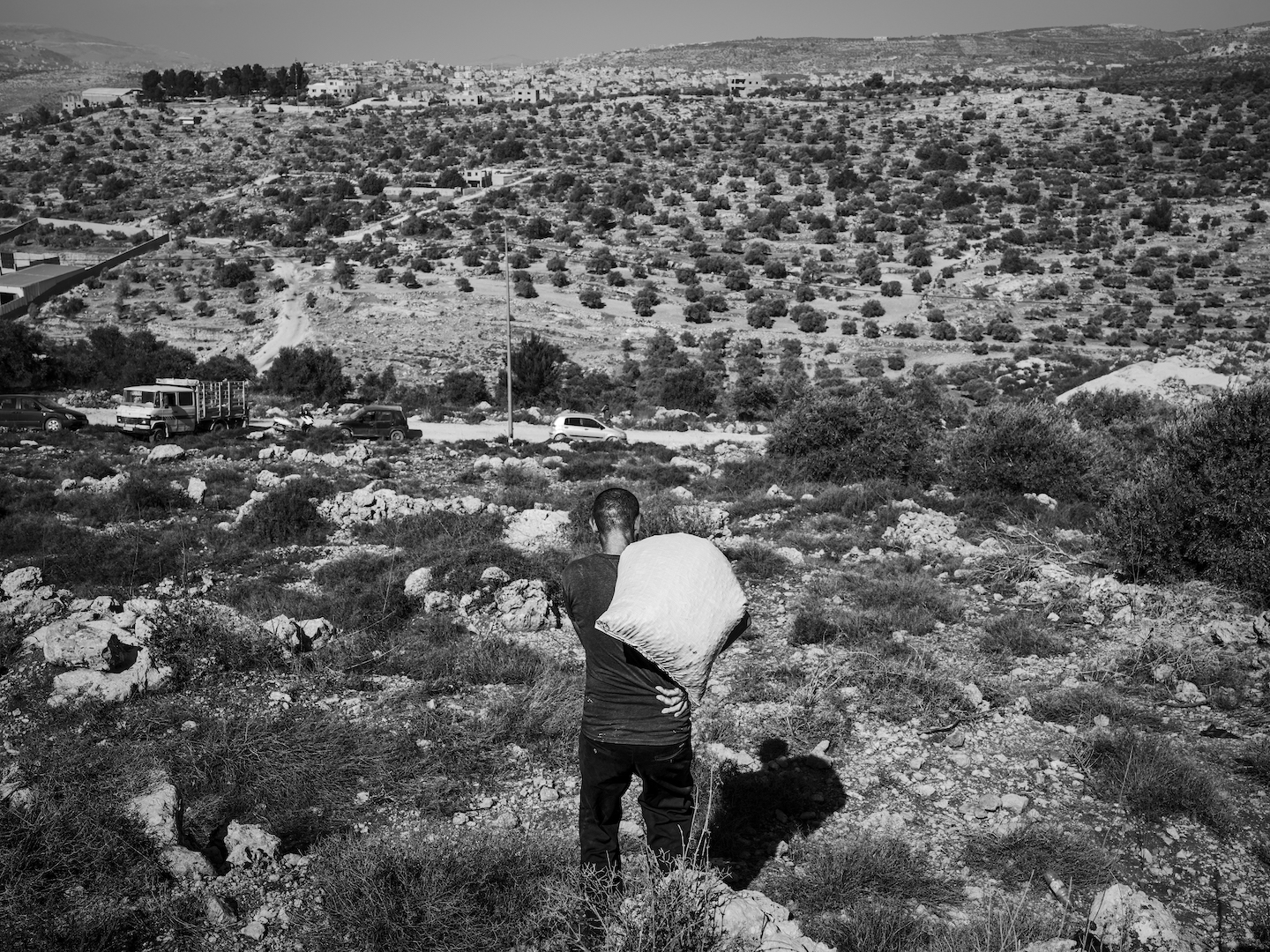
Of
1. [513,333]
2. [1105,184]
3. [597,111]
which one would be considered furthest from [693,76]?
[513,333]

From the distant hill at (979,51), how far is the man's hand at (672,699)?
139 m

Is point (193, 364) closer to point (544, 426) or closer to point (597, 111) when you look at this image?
point (544, 426)

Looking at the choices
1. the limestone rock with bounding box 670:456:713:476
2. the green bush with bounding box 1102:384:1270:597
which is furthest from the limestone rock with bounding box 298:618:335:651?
the limestone rock with bounding box 670:456:713:476

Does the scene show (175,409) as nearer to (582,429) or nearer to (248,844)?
(582,429)

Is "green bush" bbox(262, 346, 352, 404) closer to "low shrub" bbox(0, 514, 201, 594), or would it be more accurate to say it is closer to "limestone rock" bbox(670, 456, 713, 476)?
"limestone rock" bbox(670, 456, 713, 476)

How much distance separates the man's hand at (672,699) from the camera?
11.2 feet

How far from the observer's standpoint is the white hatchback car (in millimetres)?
24281

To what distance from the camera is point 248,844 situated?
4.41 m

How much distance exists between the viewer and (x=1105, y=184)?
54.8 m

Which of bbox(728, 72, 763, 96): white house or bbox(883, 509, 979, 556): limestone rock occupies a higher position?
bbox(728, 72, 763, 96): white house

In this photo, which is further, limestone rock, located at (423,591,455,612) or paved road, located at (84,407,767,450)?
paved road, located at (84,407,767,450)

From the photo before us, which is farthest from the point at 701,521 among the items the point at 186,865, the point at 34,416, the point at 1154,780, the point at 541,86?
the point at 541,86

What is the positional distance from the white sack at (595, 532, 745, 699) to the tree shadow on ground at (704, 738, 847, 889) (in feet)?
5.62

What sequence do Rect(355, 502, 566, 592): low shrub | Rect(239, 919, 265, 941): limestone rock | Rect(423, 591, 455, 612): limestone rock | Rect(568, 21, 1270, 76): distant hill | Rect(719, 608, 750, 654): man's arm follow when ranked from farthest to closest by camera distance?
Rect(568, 21, 1270, 76): distant hill < Rect(355, 502, 566, 592): low shrub < Rect(423, 591, 455, 612): limestone rock < Rect(239, 919, 265, 941): limestone rock < Rect(719, 608, 750, 654): man's arm
